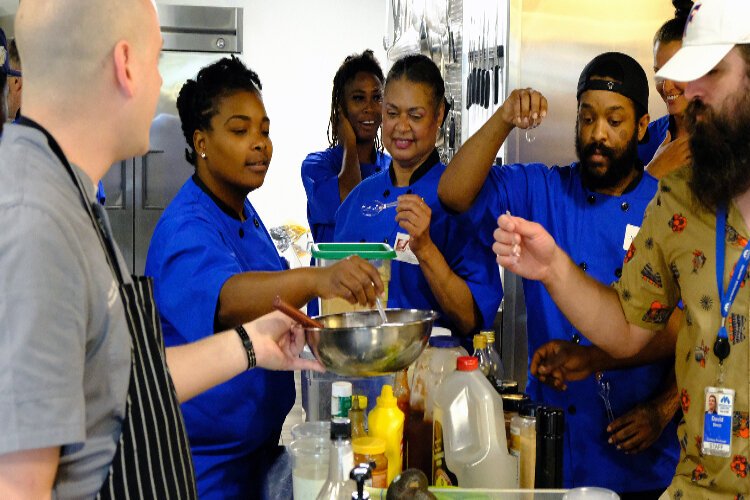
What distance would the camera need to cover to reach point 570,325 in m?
2.39

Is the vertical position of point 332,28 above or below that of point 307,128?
above

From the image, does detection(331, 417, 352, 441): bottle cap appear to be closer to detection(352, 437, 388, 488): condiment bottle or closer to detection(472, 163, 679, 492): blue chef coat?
detection(352, 437, 388, 488): condiment bottle

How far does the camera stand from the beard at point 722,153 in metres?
1.69

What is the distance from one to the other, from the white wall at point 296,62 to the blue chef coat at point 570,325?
5.05 m

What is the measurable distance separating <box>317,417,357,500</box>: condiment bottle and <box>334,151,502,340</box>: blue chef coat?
45.2 inches

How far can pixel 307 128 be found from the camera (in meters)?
7.51

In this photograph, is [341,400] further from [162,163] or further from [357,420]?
[162,163]

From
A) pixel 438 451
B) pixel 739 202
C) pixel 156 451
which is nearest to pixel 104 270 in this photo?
pixel 156 451

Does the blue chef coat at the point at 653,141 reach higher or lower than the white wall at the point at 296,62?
lower

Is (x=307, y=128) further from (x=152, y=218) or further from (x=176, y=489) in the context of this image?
(x=176, y=489)

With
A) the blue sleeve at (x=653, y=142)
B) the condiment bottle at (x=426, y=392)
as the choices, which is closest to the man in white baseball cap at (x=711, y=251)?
the condiment bottle at (x=426, y=392)

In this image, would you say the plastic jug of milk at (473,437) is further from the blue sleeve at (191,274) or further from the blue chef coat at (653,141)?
the blue chef coat at (653,141)

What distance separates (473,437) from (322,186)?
2.45 metres

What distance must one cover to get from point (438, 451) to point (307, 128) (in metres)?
6.01
